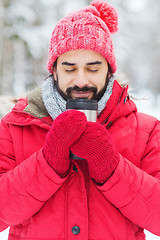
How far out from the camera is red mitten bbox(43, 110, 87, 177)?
1334 millimetres

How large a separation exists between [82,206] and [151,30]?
64.4ft

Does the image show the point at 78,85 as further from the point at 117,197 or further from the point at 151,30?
the point at 151,30

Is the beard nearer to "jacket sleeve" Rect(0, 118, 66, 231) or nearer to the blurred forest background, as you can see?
"jacket sleeve" Rect(0, 118, 66, 231)

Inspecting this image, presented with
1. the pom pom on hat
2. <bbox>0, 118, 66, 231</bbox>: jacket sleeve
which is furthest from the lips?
the pom pom on hat

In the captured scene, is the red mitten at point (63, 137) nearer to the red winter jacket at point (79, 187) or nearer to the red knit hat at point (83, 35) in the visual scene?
the red winter jacket at point (79, 187)

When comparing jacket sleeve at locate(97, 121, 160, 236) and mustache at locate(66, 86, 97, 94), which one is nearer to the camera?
jacket sleeve at locate(97, 121, 160, 236)

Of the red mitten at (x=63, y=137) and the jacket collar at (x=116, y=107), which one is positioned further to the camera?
the jacket collar at (x=116, y=107)

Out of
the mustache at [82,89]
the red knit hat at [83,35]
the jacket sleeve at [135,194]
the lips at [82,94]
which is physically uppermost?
the red knit hat at [83,35]

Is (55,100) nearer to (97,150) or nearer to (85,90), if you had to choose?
(85,90)

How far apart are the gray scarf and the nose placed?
15 cm

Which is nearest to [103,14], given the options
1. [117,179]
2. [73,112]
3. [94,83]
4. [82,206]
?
[94,83]

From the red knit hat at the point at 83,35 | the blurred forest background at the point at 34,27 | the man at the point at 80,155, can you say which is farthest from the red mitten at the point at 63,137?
the blurred forest background at the point at 34,27

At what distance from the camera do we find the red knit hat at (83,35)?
162 centimetres

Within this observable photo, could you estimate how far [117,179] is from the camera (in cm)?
141
